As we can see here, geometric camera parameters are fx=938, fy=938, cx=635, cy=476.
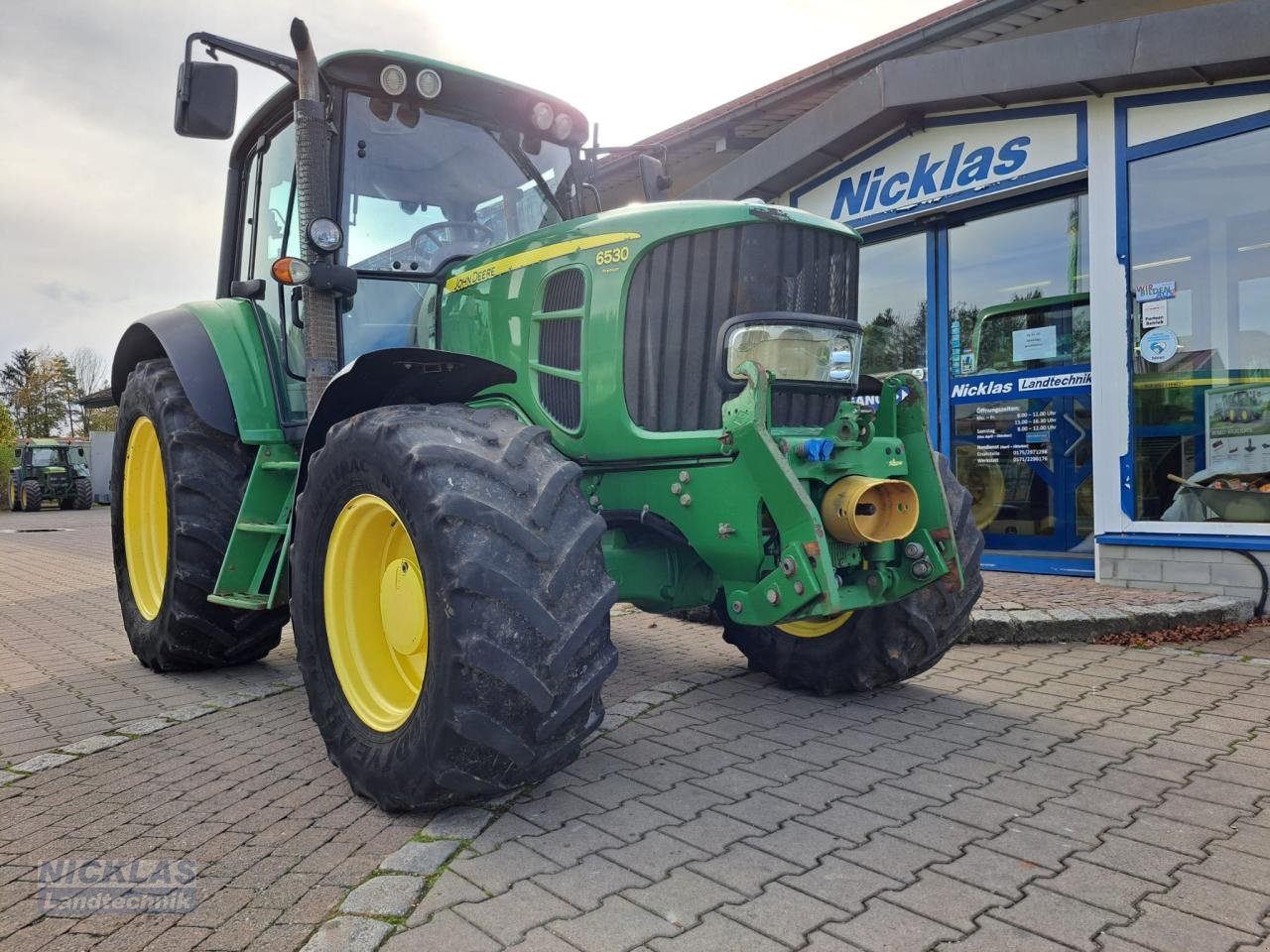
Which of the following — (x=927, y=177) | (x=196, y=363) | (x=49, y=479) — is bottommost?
(x=49, y=479)

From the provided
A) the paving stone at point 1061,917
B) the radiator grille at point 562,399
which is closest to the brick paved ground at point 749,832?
the paving stone at point 1061,917

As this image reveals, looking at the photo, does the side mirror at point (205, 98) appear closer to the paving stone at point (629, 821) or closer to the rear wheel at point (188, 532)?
the rear wheel at point (188, 532)

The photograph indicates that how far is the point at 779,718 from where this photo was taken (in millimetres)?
3828

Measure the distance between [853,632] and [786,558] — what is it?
1.09m

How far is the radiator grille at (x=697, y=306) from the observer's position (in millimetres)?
3283

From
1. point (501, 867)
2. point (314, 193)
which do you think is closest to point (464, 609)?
point (501, 867)

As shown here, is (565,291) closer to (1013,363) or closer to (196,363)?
(196,363)

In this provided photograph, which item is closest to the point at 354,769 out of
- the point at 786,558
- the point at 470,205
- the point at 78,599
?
the point at 786,558

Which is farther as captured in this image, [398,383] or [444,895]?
[398,383]

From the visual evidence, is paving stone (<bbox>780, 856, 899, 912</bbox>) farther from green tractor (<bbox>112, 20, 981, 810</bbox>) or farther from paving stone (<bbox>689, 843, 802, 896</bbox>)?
green tractor (<bbox>112, 20, 981, 810</bbox>)

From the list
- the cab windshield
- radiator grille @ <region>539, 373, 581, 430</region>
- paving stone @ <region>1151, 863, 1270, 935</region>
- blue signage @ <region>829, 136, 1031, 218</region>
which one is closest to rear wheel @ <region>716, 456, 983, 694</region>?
radiator grille @ <region>539, 373, 581, 430</region>

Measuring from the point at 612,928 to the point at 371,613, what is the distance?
5.03 feet

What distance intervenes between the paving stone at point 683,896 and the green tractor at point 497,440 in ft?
1.54

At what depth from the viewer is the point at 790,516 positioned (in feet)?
9.71
